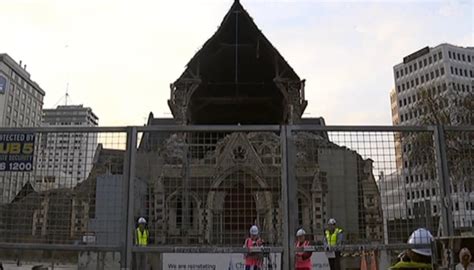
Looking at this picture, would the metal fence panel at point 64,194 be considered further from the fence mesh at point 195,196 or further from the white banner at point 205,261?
the white banner at point 205,261

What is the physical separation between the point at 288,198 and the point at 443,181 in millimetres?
2018

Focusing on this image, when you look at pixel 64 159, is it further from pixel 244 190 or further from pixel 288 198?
pixel 244 190

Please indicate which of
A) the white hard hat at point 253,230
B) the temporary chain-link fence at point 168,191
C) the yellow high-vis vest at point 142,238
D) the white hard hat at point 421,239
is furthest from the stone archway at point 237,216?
the white hard hat at point 421,239

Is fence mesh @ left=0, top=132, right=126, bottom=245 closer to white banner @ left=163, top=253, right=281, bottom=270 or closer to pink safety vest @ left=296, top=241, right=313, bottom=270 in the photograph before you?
white banner @ left=163, top=253, right=281, bottom=270

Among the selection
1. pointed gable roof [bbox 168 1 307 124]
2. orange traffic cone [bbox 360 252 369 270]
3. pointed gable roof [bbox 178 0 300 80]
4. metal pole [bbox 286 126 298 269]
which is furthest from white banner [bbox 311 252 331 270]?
pointed gable roof [bbox 178 0 300 80]

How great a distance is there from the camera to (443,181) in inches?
258

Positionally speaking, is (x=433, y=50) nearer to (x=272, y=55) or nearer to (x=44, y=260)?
(x=272, y=55)

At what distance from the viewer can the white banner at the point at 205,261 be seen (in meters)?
6.31

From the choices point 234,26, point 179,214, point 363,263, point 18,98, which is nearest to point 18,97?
point 18,98

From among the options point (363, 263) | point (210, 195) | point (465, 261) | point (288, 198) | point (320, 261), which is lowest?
point (363, 263)

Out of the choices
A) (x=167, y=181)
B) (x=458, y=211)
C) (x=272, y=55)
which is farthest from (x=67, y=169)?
(x=272, y=55)

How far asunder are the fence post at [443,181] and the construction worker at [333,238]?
1.52 meters

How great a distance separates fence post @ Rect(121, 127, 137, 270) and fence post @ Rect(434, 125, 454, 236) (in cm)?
393

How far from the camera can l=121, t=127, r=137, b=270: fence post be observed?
6246 millimetres
